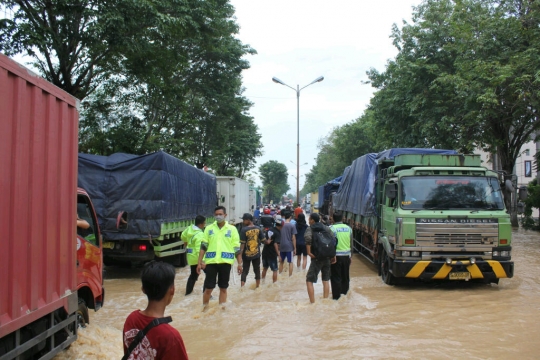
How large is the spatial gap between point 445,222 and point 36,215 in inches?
288

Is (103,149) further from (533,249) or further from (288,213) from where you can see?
(533,249)

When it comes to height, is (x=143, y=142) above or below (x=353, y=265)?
above

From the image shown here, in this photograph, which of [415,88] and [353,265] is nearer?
[353,265]

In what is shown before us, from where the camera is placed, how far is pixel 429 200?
9.47 m

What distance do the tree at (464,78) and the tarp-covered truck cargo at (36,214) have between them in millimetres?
12235

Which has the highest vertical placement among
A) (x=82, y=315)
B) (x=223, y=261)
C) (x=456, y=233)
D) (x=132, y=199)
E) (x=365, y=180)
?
(x=365, y=180)

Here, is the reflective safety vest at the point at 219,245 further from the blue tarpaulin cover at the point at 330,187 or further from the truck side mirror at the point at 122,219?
the blue tarpaulin cover at the point at 330,187

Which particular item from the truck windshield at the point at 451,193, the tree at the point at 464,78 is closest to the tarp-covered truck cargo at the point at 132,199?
the truck windshield at the point at 451,193

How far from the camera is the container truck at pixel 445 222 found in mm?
9070

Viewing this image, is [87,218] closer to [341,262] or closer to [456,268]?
[341,262]

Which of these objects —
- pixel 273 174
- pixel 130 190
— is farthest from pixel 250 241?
pixel 273 174

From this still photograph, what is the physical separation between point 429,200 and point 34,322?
7485 mm

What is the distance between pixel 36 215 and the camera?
3740mm

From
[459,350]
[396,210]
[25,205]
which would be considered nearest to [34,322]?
[25,205]
